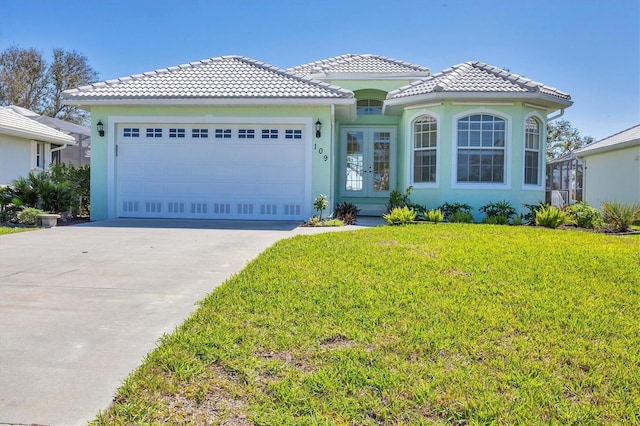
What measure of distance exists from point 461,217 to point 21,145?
1690 centimetres

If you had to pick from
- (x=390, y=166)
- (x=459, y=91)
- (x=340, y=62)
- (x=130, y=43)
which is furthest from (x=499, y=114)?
(x=130, y=43)

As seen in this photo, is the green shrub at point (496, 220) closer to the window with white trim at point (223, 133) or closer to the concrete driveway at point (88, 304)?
the concrete driveway at point (88, 304)

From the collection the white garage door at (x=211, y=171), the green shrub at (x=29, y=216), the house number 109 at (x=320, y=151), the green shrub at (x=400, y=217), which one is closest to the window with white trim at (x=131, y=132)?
the white garage door at (x=211, y=171)

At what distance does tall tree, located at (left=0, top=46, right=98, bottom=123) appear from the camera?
1270 inches

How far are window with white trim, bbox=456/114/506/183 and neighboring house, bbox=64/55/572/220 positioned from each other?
0.03 m

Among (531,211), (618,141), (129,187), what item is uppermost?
(618,141)

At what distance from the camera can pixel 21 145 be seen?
17672mm

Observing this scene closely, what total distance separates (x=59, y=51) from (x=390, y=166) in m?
30.9

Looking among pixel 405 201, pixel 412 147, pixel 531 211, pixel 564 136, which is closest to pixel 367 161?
pixel 412 147

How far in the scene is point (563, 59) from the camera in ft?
60.9

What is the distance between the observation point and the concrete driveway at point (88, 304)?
9.10ft

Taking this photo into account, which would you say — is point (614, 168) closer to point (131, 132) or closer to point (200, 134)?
point (200, 134)

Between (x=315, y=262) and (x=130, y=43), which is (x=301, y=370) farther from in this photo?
(x=130, y=43)

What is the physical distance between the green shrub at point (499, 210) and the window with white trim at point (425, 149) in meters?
1.65
